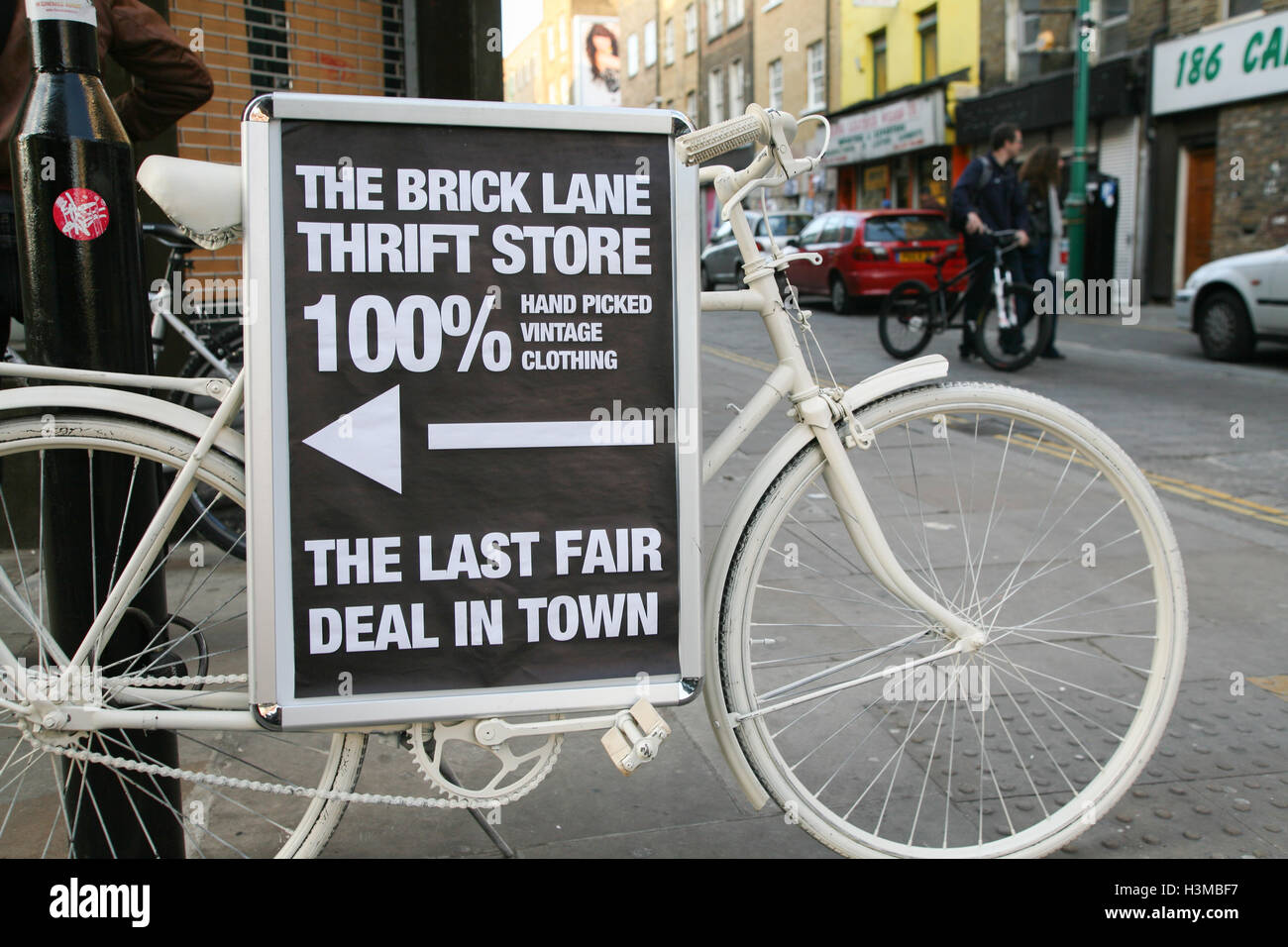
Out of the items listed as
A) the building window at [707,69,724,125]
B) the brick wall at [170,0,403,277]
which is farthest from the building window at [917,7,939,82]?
the brick wall at [170,0,403,277]

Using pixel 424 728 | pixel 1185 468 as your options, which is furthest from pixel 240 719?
pixel 1185 468

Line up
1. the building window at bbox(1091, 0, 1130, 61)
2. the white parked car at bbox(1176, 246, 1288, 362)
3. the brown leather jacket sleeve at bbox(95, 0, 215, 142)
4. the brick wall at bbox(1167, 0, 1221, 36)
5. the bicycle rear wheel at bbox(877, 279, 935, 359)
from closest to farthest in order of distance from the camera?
the brown leather jacket sleeve at bbox(95, 0, 215, 142), the white parked car at bbox(1176, 246, 1288, 362), the bicycle rear wheel at bbox(877, 279, 935, 359), the brick wall at bbox(1167, 0, 1221, 36), the building window at bbox(1091, 0, 1130, 61)

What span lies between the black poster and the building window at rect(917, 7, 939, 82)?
2693 cm

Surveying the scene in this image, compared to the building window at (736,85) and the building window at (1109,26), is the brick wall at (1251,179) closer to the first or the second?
the building window at (1109,26)

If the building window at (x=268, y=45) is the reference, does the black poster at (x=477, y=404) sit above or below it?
below

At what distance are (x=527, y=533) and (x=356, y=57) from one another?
5.45 metres

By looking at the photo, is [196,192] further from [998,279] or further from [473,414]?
[998,279]

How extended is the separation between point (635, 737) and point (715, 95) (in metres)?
Answer: 41.3

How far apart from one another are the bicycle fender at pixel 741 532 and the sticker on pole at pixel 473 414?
0.07m

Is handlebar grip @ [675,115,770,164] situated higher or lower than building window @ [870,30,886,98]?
lower

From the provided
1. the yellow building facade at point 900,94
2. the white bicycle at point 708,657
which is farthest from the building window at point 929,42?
the white bicycle at point 708,657

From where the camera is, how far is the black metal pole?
2141 millimetres

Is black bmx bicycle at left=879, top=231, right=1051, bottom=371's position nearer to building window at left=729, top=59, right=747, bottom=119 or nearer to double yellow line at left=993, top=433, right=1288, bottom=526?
double yellow line at left=993, top=433, right=1288, bottom=526

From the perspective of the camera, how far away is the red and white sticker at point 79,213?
2146mm
